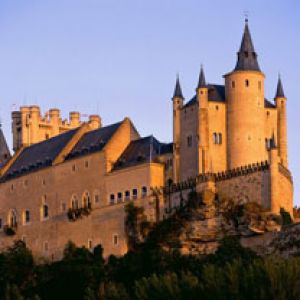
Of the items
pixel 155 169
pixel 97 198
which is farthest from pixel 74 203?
pixel 155 169

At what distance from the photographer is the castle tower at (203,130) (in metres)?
125

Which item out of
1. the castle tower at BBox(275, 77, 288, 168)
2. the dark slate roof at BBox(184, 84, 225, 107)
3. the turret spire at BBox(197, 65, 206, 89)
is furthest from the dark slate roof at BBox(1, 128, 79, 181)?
the castle tower at BBox(275, 77, 288, 168)

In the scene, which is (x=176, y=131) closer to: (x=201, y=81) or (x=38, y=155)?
(x=201, y=81)

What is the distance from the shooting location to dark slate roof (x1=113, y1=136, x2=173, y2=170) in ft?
428

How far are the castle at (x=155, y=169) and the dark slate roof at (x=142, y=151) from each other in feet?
0.39

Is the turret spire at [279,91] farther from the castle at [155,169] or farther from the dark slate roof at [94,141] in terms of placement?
the dark slate roof at [94,141]

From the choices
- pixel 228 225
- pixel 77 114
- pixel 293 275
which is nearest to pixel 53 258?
pixel 228 225

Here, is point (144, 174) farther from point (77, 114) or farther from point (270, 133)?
point (77, 114)

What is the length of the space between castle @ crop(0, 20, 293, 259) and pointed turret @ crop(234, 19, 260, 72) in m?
0.08

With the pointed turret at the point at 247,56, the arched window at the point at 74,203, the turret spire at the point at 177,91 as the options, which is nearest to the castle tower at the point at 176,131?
the turret spire at the point at 177,91

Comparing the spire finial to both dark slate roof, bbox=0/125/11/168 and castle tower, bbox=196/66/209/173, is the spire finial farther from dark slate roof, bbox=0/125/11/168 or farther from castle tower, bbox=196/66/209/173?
dark slate roof, bbox=0/125/11/168

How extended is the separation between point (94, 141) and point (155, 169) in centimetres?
1110

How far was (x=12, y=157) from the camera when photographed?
153m

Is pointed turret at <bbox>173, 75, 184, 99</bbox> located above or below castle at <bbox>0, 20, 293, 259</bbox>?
above
